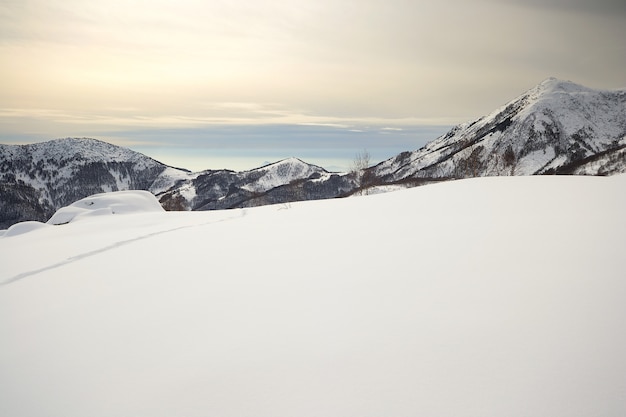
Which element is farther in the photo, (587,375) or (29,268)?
(29,268)

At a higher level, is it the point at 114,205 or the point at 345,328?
the point at 345,328

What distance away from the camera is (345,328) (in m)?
3.36

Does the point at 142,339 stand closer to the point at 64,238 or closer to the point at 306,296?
the point at 306,296

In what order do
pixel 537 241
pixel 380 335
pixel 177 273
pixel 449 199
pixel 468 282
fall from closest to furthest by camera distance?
pixel 380 335 < pixel 468 282 < pixel 537 241 < pixel 177 273 < pixel 449 199

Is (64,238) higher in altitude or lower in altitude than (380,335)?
lower

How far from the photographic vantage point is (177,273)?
18.9 feet

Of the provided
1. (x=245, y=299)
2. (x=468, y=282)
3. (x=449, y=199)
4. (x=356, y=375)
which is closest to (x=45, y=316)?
(x=245, y=299)

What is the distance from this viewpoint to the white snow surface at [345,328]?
2.42 metres

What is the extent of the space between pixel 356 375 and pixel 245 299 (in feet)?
6.80

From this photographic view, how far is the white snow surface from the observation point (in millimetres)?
2424

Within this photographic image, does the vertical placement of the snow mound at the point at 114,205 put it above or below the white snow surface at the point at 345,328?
below

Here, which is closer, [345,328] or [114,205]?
[345,328]

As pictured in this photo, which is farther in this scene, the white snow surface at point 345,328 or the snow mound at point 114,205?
the snow mound at point 114,205

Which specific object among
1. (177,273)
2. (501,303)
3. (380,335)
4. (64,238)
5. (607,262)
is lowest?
(64,238)
